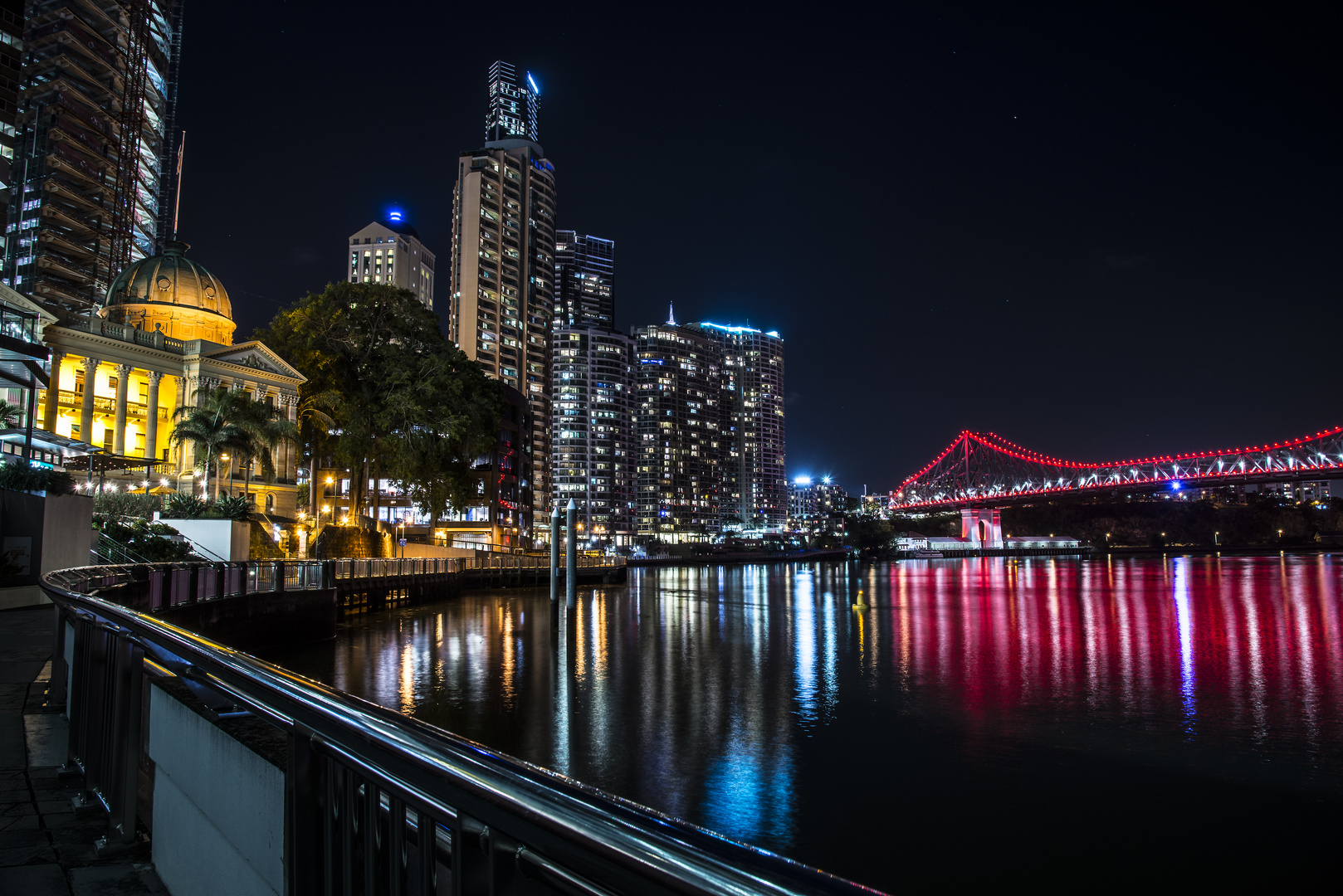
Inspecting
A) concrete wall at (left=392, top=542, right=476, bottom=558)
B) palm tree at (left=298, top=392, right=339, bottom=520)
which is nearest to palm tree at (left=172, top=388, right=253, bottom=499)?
palm tree at (left=298, top=392, right=339, bottom=520)

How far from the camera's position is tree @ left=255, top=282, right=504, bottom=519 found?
4456cm

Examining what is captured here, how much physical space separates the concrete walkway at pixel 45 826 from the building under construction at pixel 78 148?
68924 millimetres

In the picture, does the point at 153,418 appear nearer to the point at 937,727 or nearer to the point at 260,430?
the point at 260,430

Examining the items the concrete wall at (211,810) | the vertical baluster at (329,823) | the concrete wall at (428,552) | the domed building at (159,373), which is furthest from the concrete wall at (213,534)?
the vertical baluster at (329,823)

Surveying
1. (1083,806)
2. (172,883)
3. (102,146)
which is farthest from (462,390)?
(102,146)

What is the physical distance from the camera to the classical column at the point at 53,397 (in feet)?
137

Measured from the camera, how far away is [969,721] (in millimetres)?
16875

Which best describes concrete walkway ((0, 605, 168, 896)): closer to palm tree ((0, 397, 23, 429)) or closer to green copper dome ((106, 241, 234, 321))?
palm tree ((0, 397, 23, 429))

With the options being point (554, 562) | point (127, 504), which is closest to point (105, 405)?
point (127, 504)

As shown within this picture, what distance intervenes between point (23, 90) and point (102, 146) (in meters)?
6.59

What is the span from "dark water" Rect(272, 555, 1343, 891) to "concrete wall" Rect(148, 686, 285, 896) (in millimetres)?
7445

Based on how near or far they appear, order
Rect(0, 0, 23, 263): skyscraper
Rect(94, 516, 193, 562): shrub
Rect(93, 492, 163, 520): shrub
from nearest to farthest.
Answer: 1. Rect(94, 516, 193, 562): shrub
2. Rect(93, 492, 163, 520): shrub
3. Rect(0, 0, 23, 263): skyscraper

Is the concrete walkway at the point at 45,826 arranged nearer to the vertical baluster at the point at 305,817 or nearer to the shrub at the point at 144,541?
the vertical baluster at the point at 305,817

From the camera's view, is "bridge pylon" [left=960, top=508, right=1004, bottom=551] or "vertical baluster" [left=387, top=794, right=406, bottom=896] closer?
"vertical baluster" [left=387, top=794, right=406, bottom=896]
